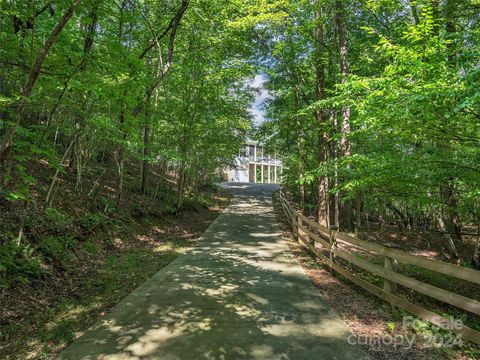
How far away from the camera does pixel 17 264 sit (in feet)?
15.3

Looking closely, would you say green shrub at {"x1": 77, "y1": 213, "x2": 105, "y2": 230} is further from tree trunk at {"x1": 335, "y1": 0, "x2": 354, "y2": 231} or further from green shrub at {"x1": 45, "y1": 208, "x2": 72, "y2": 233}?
tree trunk at {"x1": 335, "y1": 0, "x2": 354, "y2": 231}

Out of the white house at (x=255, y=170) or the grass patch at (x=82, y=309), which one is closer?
the grass patch at (x=82, y=309)

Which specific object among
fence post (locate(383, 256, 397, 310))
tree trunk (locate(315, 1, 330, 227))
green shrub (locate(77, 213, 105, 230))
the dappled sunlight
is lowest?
the dappled sunlight

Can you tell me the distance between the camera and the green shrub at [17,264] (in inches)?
169

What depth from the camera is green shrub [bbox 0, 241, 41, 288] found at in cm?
429

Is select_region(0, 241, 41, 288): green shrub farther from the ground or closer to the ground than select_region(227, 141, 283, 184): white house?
closer to the ground

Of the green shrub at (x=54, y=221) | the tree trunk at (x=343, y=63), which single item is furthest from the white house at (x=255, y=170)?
the green shrub at (x=54, y=221)

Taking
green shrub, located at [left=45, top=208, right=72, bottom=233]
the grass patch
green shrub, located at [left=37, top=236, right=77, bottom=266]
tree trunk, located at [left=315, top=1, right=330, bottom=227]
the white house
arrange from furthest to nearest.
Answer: the white house → tree trunk, located at [left=315, top=1, right=330, bottom=227] → green shrub, located at [left=45, top=208, right=72, bottom=233] → green shrub, located at [left=37, top=236, right=77, bottom=266] → the grass patch

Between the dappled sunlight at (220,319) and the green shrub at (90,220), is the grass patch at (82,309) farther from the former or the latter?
the green shrub at (90,220)

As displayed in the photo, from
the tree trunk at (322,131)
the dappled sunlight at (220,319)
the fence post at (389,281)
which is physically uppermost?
the tree trunk at (322,131)

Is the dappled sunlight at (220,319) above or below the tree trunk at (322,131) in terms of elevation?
below

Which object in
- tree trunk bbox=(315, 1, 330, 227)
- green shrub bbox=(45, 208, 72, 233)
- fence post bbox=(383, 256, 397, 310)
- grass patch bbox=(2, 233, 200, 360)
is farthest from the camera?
tree trunk bbox=(315, 1, 330, 227)

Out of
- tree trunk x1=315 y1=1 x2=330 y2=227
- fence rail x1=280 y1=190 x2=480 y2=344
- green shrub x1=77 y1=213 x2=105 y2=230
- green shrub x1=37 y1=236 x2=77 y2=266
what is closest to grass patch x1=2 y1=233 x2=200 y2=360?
green shrub x1=37 y1=236 x2=77 y2=266

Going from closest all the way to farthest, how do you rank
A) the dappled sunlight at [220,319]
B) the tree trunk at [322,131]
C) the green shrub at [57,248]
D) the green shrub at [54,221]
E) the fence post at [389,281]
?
the dappled sunlight at [220,319] < the fence post at [389,281] < the green shrub at [57,248] < the green shrub at [54,221] < the tree trunk at [322,131]
